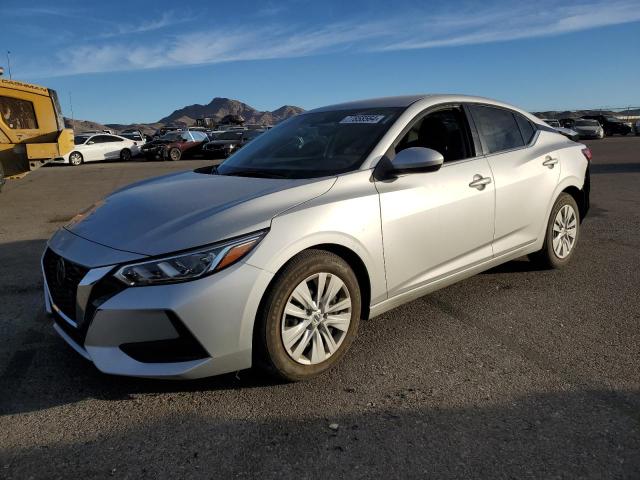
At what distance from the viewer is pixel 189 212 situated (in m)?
3.02

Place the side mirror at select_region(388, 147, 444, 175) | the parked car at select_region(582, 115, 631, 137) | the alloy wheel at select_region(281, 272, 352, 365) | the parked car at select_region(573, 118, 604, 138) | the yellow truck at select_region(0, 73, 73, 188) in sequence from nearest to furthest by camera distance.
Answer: the alloy wheel at select_region(281, 272, 352, 365)
the side mirror at select_region(388, 147, 444, 175)
the yellow truck at select_region(0, 73, 73, 188)
the parked car at select_region(573, 118, 604, 138)
the parked car at select_region(582, 115, 631, 137)

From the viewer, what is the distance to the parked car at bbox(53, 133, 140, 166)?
24891 millimetres

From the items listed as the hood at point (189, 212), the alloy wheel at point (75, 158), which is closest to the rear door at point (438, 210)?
the hood at point (189, 212)

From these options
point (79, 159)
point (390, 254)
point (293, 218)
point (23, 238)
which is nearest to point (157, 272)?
point (293, 218)

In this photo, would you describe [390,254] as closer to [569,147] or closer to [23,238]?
[569,147]

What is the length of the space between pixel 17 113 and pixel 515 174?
12167 millimetres

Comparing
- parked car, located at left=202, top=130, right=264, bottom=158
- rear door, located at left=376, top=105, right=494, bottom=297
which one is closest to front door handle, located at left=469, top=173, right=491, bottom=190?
rear door, located at left=376, top=105, right=494, bottom=297

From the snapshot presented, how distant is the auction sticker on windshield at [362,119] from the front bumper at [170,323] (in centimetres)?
166

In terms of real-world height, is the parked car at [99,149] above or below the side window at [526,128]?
below

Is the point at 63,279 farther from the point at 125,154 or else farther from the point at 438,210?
the point at 125,154

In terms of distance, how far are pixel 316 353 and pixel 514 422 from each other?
110 cm

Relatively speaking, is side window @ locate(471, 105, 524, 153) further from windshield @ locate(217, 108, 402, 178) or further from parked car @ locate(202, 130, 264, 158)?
parked car @ locate(202, 130, 264, 158)

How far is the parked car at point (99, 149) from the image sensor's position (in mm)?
24891

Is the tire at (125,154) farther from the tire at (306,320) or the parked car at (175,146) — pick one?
the tire at (306,320)
